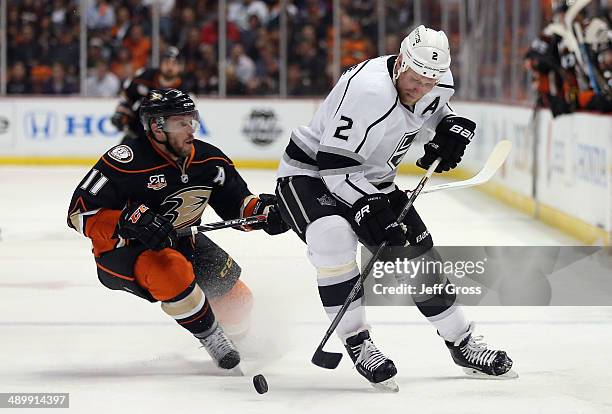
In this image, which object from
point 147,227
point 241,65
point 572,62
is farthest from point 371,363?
point 241,65

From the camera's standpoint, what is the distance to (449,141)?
370 cm

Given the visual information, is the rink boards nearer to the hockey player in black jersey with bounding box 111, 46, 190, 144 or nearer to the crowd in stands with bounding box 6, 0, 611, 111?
the crowd in stands with bounding box 6, 0, 611, 111

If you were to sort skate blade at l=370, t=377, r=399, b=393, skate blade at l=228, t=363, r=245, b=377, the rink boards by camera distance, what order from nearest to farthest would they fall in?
skate blade at l=370, t=377, r=399, b=393 < skate blade at l=228, t=363, r=245, b=377 < the rink boards

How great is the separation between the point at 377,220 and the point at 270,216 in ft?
2.03

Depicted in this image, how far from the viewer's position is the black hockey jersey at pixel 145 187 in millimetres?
3738

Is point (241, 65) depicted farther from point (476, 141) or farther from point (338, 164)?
point (338, 164)

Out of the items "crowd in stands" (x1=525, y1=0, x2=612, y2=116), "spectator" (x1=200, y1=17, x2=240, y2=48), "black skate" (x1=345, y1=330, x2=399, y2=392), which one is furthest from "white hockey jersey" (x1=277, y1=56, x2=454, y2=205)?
"spectator" (x1=200, y1=17, x2=240, y2=48)

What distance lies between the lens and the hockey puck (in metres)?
3.38

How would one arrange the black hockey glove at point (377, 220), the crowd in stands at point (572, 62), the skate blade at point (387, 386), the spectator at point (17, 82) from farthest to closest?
the spectator at point (17, 82) < the crowd in stands at point (572, 62) < the skate blade at point (387, 386) < the black hockey glove at point (377, 220)

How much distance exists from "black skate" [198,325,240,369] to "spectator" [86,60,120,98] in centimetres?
858

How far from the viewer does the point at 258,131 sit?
11.9 meters

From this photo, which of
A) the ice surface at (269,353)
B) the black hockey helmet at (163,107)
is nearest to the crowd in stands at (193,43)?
the ice surface at (269,353)

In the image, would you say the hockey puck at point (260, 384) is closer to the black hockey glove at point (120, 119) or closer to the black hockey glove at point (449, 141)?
the black hockey glove at point (449, 141)

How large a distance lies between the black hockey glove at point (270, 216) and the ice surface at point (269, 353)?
0.42 m
